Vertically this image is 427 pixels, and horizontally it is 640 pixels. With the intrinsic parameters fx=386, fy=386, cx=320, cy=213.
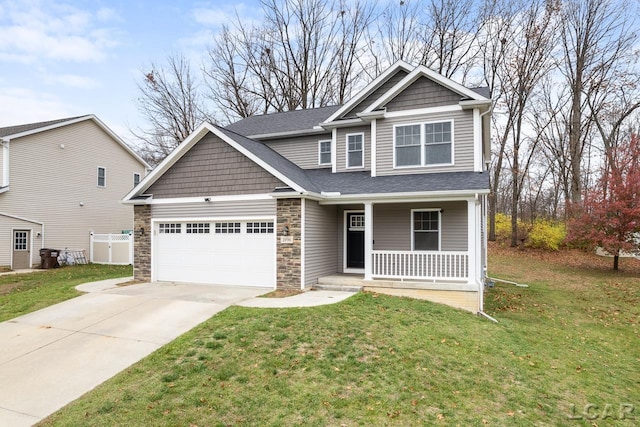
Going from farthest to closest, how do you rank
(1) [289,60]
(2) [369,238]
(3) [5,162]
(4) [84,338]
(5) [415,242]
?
(1) [289,60], (3) [5,162], (5) [415,242], (2) [369,238], (4) [84,338]

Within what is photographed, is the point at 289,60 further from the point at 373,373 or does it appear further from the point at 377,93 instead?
the point at 373,373

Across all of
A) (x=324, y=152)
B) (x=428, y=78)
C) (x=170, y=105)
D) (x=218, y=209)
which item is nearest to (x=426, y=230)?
(x=428, y=78)

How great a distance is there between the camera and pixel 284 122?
1590 centimetres

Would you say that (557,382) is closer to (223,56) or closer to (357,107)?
(357,107)

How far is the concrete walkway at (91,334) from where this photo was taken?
207 inches

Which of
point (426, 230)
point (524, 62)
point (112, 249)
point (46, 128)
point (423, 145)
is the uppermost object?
point (524, 62)

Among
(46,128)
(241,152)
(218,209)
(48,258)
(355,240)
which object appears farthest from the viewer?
(46,128)

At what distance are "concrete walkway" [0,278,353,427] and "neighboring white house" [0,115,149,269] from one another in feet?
32.9

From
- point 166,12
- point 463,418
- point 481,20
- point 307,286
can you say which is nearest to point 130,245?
point 166,12

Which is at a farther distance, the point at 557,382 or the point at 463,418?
the point at 557,382

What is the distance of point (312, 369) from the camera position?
18.3 feet

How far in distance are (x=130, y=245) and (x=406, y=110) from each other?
15292 mm

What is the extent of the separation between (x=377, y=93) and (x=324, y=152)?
2.83 meters

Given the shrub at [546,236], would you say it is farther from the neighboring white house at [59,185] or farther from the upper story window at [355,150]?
the neighboring white house at [59,185]
